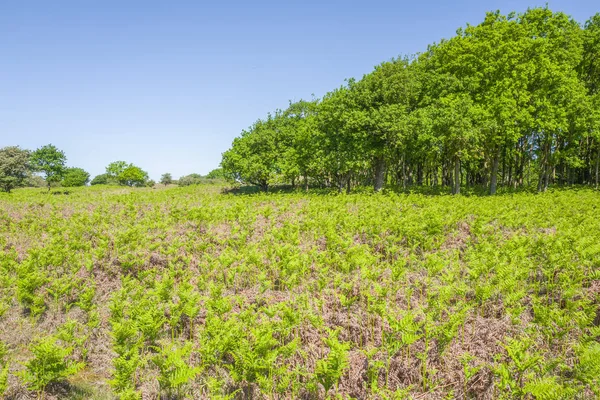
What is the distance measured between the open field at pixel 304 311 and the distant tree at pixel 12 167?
44.3 m

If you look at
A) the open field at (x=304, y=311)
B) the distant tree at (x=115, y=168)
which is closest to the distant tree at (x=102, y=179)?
the distant tree at (x=115, y=168)

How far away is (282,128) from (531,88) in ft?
86.6

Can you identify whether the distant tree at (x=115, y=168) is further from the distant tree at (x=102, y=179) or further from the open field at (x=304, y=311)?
the open field at (x=304, y=311)

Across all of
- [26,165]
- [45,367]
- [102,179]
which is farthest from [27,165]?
[102,179]

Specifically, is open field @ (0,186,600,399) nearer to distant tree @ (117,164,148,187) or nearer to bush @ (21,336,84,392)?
bush @ (21,336,84,392)

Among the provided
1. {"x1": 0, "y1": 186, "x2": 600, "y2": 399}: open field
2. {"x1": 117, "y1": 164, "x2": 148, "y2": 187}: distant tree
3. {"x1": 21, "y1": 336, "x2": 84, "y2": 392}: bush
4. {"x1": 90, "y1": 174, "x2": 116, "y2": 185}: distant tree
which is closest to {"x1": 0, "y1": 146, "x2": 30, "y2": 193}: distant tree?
{"x1": 0, "y1": 186, "x2": 600, "y2": 399}: open field

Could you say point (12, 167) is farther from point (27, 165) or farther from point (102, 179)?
point (102, 179)

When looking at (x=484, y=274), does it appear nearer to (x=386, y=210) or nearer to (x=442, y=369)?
(x=442, y=369)

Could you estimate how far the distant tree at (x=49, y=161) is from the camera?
52094 millimetres

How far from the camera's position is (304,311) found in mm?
7402

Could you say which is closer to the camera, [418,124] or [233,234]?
[233,234]

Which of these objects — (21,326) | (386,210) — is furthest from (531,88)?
(21,326)

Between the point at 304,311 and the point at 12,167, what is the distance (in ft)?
192

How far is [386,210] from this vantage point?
16.7m
